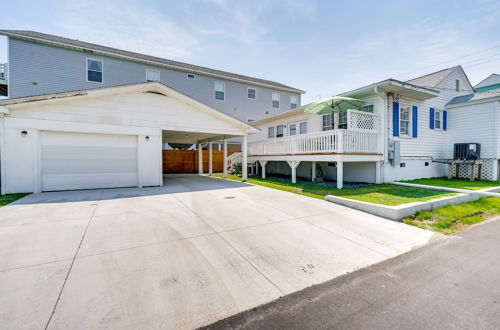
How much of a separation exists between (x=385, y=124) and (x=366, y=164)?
1911 mm

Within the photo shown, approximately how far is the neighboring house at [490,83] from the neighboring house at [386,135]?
43.4ft

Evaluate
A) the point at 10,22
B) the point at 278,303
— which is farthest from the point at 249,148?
the point at 10,22

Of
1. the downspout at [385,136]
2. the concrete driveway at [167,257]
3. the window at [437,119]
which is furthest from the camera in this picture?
the window at [437,119]

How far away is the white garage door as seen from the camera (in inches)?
307

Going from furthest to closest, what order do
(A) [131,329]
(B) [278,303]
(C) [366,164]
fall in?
1. (C) [366,164]
2. (B) [278,303]
3. (A) [131,329]

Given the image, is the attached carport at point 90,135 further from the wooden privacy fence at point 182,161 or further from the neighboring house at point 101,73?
the neighboring house at point 101,73

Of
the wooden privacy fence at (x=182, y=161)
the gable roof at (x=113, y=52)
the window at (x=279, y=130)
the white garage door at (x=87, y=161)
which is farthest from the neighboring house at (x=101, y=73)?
the white garage door at (x=87, y=161)

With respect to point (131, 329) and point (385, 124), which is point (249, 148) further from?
point (131, 329)

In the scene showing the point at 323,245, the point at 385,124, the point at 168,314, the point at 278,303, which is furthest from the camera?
the point at 385,124

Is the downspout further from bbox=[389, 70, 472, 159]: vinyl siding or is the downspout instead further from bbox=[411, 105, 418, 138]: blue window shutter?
bbox=[411, 105, 418, 138]: blue window shutter

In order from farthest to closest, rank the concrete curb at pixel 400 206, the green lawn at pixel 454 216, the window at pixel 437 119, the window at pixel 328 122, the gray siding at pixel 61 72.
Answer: the gray siding at pixel 61 72
the window at pixel 437 119
the window at pixel 328 122
the concrete curb at pixel 400 206
the green lawn at pixel 454 216

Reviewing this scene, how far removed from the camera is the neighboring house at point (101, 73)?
40.1 feet

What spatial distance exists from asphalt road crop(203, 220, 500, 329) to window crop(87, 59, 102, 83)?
17.2 m

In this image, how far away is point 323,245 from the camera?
11.2 feet
